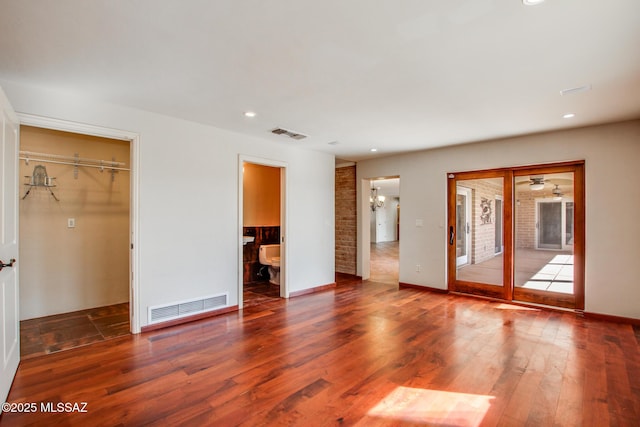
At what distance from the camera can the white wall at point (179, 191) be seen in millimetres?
3195

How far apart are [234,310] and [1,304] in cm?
248

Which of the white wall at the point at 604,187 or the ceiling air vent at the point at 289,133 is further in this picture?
the ceiling air vent at the point at 289,133

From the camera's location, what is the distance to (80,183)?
14.0 feet

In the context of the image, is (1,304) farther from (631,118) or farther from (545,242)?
(631,118)

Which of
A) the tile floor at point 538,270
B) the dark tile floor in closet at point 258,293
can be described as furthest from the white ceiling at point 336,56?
the dark tile floor in closet at point 258,293

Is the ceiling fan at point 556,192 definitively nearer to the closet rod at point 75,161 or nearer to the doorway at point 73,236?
the doorway at point 73,236

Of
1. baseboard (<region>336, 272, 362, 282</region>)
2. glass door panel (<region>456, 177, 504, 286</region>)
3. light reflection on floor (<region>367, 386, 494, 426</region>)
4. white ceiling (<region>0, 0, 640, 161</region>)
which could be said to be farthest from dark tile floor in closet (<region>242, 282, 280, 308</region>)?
glass door panel (<region>456, 177, 504, 286</region>)

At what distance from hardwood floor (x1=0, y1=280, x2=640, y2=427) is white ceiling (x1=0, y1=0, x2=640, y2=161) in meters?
2.47

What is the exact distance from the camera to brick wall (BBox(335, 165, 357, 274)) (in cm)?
671

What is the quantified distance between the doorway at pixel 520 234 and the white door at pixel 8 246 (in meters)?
5.43

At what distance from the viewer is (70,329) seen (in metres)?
3.51

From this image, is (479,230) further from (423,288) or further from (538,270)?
(423,288)

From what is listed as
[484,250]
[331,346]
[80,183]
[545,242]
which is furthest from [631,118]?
[80,183]

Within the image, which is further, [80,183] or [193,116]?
[80,183]
